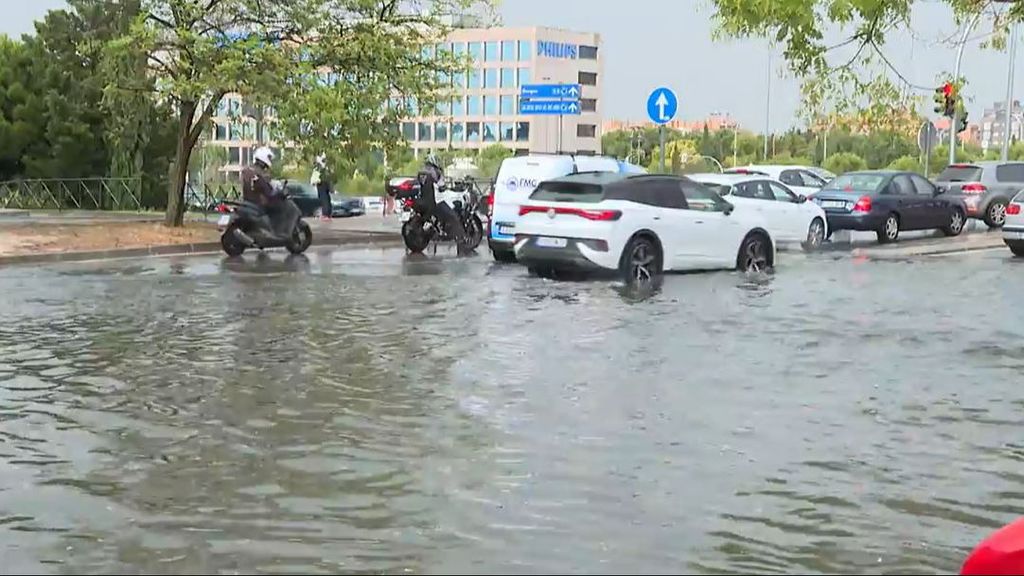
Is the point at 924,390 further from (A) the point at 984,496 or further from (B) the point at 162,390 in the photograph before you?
(B) the point at 162,390

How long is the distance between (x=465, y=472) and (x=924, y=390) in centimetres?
443

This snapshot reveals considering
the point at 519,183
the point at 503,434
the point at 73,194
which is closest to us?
the point at 503,434

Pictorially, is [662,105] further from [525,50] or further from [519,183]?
[525,50]

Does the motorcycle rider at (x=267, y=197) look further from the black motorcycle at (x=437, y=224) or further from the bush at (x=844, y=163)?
the bush at (x=844, y=163)

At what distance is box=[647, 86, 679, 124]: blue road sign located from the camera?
1030 inches

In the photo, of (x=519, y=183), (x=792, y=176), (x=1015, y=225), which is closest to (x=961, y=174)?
(x=792, y=176)

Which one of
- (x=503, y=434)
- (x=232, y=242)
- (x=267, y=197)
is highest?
(x=267, y=197)

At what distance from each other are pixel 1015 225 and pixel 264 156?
13633 mm

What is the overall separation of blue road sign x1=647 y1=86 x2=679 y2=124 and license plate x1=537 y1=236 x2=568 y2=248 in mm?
8213

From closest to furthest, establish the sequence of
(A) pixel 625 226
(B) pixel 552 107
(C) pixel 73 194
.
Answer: (A) pixel 625 226, (B) pixel 552 107, (C) pixel 73 194

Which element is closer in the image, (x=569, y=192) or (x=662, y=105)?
(x=569, y=192)

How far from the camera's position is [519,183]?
22391 millimetres

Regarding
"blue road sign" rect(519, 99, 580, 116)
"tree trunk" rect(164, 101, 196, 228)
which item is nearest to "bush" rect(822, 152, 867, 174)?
"blue road sign" rect(519, 99, 580, 116)

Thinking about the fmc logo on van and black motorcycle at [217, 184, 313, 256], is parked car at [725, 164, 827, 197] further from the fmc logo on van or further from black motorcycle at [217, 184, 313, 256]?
black motorcycle at [217, 184, 313, 256]
